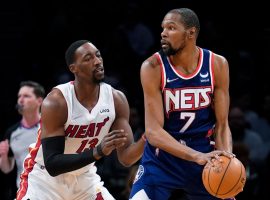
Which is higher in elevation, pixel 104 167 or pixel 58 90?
pixel 58 90

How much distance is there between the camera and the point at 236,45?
435 inches

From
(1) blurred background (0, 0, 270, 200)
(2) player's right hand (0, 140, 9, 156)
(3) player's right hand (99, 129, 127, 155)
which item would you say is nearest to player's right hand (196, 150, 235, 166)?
(3) player's right hand (99, 129, 127, 155)

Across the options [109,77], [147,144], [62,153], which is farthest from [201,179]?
[109,77]

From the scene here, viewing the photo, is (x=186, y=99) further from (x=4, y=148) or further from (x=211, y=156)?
(x=4, y=148)

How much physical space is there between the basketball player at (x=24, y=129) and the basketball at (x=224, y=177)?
3213mm

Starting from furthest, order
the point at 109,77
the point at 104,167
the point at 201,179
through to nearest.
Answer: the point at 109,77 < the point at 104,167 < the point at 201,179

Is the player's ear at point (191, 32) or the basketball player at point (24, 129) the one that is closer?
the player's ear at point (191, 32)

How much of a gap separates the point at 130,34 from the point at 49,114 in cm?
508

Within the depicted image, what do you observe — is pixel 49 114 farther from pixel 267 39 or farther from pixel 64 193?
pixel 267 39

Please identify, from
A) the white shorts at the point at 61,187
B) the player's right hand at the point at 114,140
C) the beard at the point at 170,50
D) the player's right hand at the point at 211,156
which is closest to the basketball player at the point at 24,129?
the white shorts at the point at 61,187

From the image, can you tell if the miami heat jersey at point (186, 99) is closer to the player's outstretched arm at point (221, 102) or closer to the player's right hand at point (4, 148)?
the player's outstretched arm at point (221, 102)

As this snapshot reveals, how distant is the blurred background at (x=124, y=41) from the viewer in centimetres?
1052

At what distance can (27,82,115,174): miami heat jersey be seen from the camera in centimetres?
609

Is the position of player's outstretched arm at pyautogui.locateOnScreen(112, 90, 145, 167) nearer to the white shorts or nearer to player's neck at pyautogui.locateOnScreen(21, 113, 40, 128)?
the white shorts
